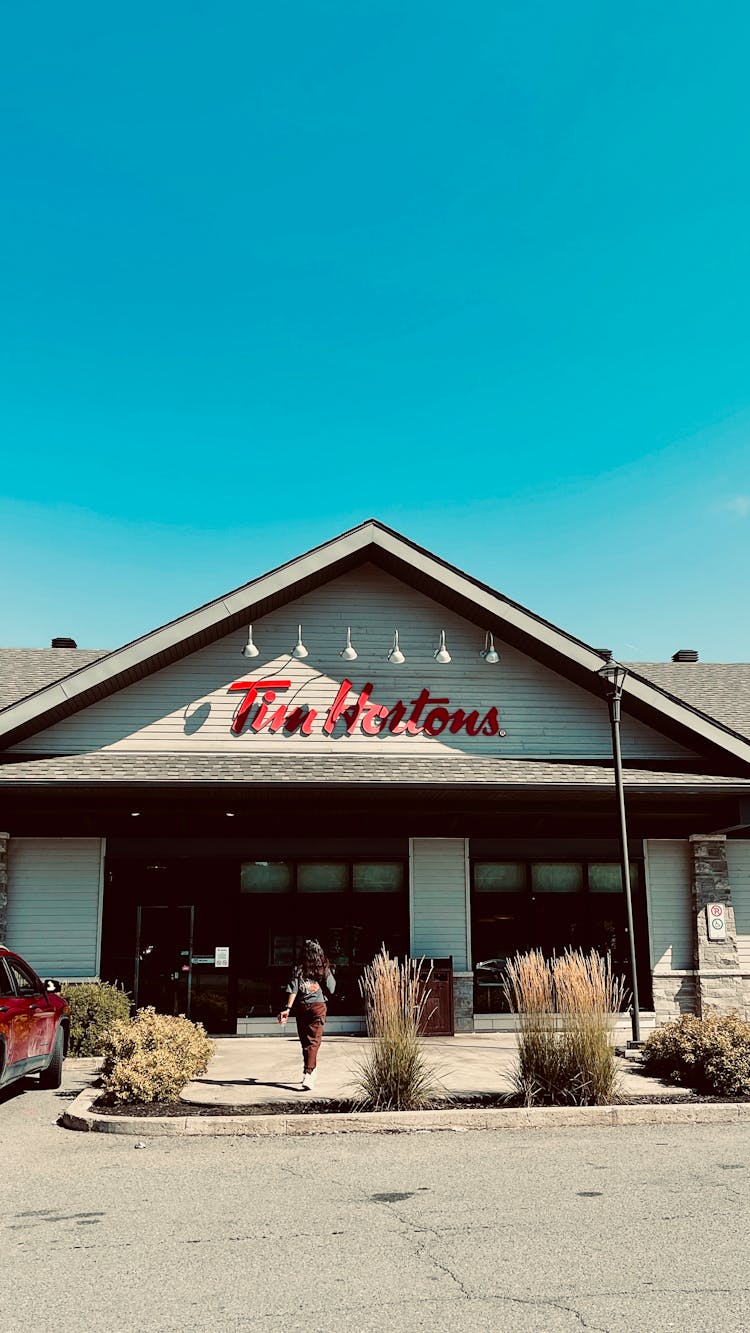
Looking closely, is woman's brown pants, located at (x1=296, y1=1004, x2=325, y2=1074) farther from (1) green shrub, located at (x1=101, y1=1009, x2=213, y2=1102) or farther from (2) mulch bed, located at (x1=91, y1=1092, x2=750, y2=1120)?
(1) green shrub, located at (x1=101, y1=1009, x2=213, y2=1102)

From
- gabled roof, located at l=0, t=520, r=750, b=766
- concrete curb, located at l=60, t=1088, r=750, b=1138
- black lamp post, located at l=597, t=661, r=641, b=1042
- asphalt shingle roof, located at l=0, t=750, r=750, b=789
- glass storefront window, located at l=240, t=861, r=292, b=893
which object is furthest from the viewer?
glass storefront window, located at l=240, t=861, r=292, b=893

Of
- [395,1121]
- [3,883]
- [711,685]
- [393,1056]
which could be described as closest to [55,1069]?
[393,1056]

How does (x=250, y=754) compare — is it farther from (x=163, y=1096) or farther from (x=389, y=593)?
(x=163, y=1096)

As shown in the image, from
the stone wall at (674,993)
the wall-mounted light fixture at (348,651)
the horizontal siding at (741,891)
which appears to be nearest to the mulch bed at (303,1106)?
the stone wall at (674,993)

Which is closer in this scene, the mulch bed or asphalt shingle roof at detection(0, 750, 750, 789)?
the mulch bed

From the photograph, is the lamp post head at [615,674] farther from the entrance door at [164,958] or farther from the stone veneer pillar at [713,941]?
the entrance door at [164,958]

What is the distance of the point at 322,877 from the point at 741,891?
7.43 meters

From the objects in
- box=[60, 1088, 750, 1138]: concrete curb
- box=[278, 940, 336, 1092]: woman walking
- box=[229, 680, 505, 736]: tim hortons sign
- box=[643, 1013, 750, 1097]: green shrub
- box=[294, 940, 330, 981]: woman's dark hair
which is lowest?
box=[60, 1088, 750, 1138]: concrete curb

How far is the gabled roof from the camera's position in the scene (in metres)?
16.8

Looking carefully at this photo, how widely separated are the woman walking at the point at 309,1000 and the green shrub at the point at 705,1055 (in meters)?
4.03

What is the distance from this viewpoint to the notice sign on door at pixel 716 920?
18.2 metres

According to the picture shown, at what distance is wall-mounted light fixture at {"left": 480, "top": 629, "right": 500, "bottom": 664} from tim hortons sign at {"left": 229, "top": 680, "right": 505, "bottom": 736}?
0.87 metres

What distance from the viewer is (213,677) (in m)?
17.9

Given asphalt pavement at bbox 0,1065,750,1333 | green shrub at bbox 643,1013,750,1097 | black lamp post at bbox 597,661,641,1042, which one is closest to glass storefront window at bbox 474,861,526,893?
black lamp post at bbox 597,661,641,1042
